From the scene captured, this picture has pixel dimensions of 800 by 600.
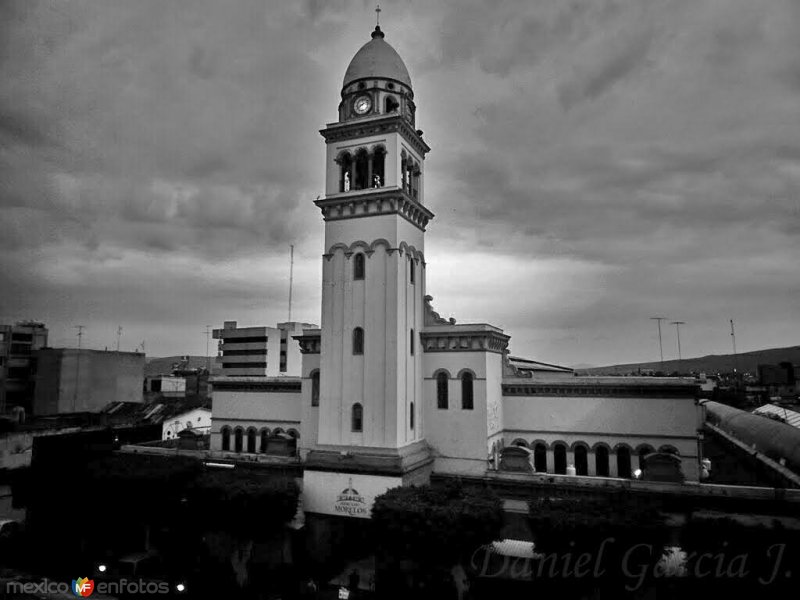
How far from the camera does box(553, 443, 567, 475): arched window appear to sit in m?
31.2

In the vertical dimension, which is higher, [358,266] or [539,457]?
[358,266]

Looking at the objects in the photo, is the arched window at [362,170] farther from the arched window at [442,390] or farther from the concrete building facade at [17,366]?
the concrete building facade at [17,366]

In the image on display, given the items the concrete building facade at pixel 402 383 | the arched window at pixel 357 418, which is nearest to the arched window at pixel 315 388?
the concrete building facade at pixel 402 383

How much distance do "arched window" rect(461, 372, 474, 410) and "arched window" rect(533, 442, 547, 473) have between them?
197 inches

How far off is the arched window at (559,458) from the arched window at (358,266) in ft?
48.5

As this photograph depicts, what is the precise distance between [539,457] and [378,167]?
19214mm

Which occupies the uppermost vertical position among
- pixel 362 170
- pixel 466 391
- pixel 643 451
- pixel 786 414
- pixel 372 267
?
pixel 362 170

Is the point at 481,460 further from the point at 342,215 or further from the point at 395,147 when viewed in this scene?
the point at 395,147

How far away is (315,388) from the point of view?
109ft

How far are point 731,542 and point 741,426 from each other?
87.7ft

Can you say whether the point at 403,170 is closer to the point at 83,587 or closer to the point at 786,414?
the point at 83,587

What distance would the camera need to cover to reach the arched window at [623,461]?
98.4 ft

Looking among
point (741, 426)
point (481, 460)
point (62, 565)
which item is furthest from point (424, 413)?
point (741, 426)

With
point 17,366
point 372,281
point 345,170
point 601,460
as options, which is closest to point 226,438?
point 372,281
